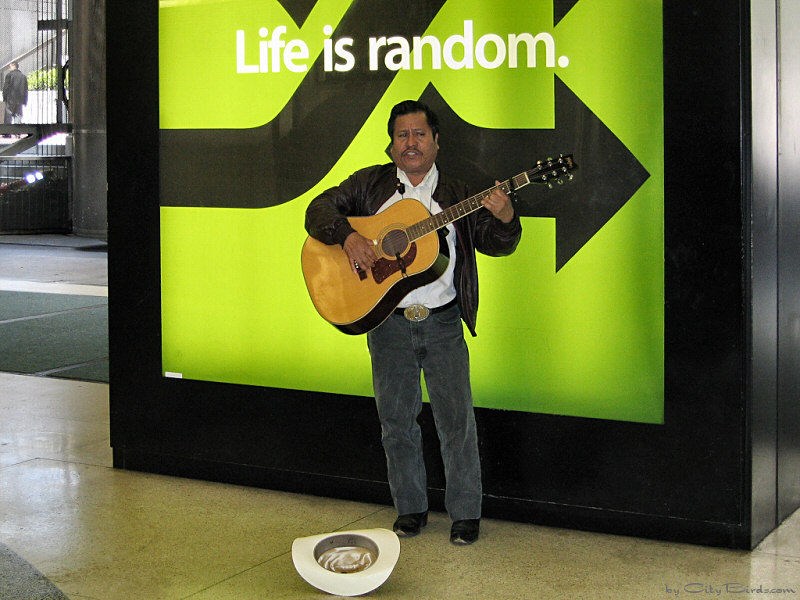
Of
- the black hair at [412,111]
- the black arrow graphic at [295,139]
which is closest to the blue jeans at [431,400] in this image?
the black hair at [412,111]

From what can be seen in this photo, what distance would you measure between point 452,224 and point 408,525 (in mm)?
1290

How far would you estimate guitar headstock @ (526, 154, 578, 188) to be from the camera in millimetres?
4297

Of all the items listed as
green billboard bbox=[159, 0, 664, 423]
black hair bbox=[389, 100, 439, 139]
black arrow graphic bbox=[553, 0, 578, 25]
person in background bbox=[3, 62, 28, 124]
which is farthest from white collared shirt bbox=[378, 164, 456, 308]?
person in background bbox=[3, 62, 28, 124]

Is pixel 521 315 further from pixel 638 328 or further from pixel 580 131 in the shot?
pixel 580 131

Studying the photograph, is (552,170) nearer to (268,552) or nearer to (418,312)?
(418,312)

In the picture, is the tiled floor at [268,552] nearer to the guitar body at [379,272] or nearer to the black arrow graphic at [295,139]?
the guitar body at [379,272]

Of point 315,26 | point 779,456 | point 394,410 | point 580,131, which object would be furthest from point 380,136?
point 779,456

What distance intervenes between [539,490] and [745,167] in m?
1.63

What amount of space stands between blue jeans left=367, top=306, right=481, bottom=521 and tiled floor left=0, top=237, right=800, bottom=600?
0.24m

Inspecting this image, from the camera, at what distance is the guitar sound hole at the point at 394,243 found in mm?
A: 4504

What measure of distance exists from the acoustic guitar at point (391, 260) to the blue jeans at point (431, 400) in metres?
0.13

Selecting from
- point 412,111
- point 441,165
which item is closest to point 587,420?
point 441,165

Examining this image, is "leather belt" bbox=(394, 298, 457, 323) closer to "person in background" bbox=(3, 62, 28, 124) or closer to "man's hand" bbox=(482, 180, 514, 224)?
"man's hand" bbox=(482, 180, 514, 224)

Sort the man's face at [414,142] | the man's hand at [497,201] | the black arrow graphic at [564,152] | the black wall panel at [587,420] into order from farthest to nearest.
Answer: the black arrow graphic at [564,152], the man's face at [414,142], the black wall panel at [587,420], the man's hand at [497,201]
